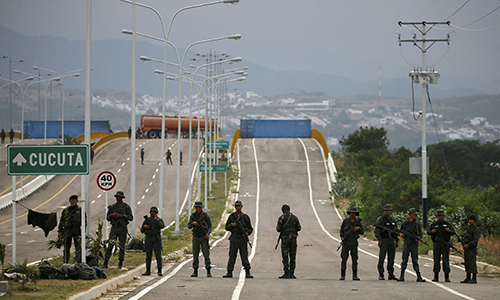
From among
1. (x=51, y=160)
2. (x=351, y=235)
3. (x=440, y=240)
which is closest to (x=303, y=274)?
(x=351, y=235)

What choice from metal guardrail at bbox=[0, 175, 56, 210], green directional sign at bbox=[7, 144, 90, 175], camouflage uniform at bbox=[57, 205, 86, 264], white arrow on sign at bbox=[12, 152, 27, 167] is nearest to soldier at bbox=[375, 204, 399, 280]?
camouflage uniform at bbox=[57, 205, 86, 264]

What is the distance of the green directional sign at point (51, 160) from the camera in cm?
1268

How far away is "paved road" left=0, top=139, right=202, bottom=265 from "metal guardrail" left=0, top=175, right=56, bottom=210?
17.3 inches

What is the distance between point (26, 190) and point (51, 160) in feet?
130

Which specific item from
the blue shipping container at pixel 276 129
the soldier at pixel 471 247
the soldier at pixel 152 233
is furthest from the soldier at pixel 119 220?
the blue shipping container at pixel 276 129

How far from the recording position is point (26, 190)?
49.8 meters

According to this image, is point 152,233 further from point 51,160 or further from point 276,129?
point 276,129

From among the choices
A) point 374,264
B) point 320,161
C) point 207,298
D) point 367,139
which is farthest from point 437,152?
point 207,298

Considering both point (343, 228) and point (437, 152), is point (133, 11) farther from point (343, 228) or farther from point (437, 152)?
point (437, 152)

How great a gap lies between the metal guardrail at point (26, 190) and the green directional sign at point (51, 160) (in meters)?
34.3

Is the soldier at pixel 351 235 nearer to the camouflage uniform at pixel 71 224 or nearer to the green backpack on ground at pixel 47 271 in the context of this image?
the camouflage uniform at pixel 71 224

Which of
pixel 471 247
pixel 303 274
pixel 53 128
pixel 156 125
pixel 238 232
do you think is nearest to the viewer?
pixel 471 247

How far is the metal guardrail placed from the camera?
149 feet

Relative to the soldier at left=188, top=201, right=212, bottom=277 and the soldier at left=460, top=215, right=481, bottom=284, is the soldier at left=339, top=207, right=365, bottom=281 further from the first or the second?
the soldier at left=188, top=201, right=212, bottom=277
